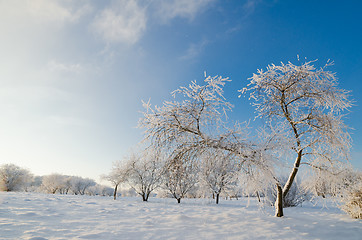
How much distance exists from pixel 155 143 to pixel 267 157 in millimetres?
3508

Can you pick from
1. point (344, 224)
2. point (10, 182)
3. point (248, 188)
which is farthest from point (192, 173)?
point (10, 182)

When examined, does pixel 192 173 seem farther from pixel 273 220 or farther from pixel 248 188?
pixel 273 220

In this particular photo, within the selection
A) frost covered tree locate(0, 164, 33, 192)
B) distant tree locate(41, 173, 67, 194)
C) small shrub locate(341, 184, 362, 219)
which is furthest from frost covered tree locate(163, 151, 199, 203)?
distant tree locate(41, 173, 67, 194)

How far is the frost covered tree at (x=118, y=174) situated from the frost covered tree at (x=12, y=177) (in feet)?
71.0

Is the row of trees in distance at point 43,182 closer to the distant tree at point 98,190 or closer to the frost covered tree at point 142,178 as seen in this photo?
the distant tree at point 98,190

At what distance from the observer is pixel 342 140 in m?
6.54

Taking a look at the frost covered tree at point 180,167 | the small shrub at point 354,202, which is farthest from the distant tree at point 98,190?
the small shrub at point 354,202

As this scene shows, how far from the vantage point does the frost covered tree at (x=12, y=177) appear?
35.9m

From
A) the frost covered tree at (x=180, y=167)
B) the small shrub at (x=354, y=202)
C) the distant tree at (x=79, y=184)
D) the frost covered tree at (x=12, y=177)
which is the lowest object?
the distant tree at (x=79, y=184)

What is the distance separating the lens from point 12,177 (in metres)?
36.6

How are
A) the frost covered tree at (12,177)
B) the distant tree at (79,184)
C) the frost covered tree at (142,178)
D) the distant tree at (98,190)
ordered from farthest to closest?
1. the distant tree at (98,190)
2. the distant tree at (79,184)
3. the frost covered tree at (12,177)
4. the frost covered tree at (142,178)

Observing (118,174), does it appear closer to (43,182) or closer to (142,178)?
(142,178)

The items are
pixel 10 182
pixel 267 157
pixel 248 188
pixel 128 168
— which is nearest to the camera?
pixel 267 157

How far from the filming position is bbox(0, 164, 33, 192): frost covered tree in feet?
118
